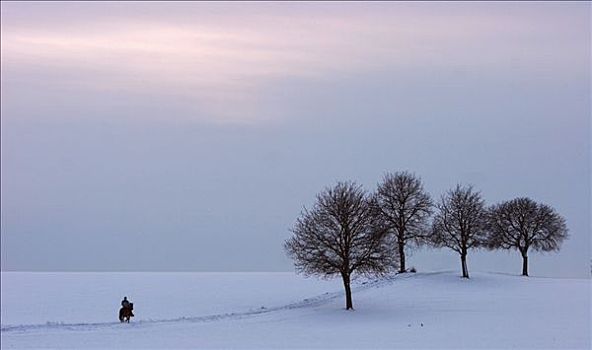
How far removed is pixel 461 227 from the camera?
2911 inches

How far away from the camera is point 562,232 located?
8388cm

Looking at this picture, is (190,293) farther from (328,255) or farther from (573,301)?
(573,301)

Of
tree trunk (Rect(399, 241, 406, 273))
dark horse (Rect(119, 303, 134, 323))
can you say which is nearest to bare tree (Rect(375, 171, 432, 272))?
tree trunk (Rect(399, 241, 406, 273))

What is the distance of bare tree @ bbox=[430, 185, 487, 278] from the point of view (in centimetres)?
7356

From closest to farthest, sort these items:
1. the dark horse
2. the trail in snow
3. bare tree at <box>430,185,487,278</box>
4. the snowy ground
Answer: the snowy ground
the trail in snow
the dark horse
bare tree at <box>430,185,487,278</box>

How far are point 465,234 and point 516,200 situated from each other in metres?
13.6

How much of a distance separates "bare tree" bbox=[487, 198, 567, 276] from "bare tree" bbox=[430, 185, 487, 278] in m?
6.83

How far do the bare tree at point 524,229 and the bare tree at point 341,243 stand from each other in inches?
1104

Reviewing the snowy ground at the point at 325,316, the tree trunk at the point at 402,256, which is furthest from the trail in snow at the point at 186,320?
the tree trunk at the point at 402,256

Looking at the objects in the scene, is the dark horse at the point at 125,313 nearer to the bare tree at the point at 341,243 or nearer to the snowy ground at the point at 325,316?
the snowy ground at the point at 325,316

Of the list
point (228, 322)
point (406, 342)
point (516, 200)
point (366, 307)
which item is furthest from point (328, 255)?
point (516, 200)

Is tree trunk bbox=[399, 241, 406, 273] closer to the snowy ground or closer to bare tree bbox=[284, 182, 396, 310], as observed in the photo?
the snowy ground

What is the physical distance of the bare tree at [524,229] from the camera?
270ft

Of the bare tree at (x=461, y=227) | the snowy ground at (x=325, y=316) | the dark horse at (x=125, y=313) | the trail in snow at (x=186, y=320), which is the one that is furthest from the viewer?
the bare tree at (x=461, y=227)
